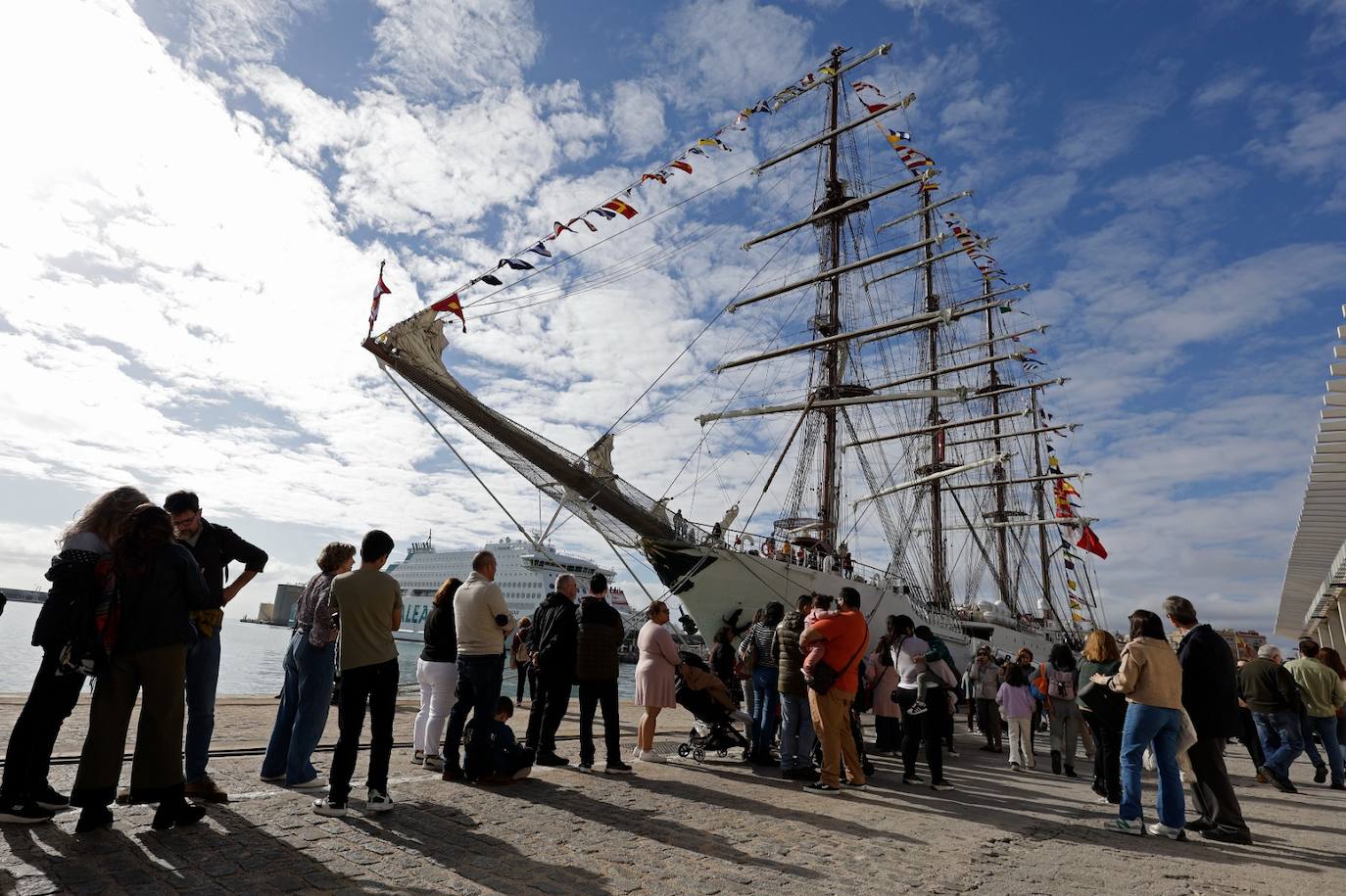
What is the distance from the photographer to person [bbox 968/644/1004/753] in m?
9.83

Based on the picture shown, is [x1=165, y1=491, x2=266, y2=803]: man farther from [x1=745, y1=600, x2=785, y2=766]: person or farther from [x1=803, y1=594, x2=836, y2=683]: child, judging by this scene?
[x1=745, y1=600, x2=785, y2=766]: person

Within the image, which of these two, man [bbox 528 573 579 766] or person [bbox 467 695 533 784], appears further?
man [bbox 528 573 579 766]

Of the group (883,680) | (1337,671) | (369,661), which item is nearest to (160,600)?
(369,661)

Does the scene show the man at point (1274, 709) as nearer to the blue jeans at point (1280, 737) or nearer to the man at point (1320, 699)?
the blue jeans at point (1280, 737)

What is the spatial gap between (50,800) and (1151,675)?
627cm

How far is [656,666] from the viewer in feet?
21.5

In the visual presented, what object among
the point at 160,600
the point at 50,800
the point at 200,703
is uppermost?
the point at 160,600

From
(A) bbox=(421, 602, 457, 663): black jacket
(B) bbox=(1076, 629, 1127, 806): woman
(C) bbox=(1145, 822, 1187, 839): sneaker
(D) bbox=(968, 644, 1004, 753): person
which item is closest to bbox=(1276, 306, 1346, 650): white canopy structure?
(D) bbox=(968, 644, 1004, 753): person

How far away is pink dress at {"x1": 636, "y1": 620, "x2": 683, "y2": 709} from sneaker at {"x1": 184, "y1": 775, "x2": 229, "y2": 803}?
330cm

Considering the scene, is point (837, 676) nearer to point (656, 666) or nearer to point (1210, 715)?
point (656, 666)

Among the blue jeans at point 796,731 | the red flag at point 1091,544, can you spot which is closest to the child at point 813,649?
the blue jeans at point 796,731

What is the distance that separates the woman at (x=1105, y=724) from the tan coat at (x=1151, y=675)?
1.01 metres

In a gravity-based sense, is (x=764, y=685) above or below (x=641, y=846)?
above

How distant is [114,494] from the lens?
375 centimetres
